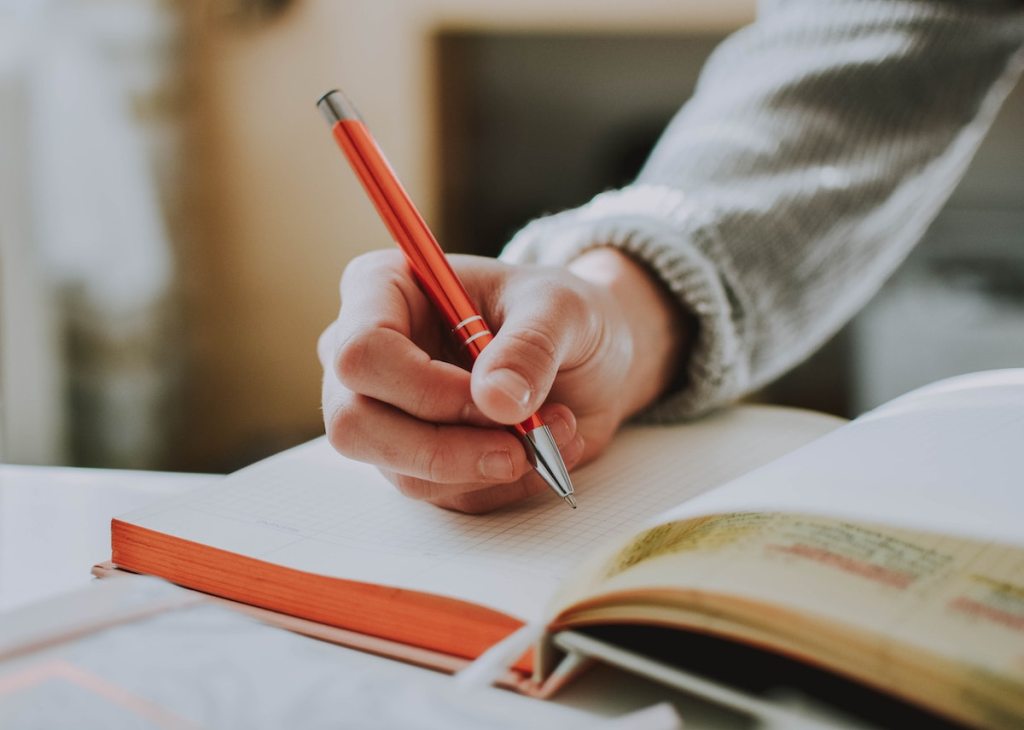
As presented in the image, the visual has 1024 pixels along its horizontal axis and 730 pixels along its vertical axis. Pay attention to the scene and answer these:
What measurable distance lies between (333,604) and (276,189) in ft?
4.86

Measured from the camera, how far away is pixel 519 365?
1.19 feet

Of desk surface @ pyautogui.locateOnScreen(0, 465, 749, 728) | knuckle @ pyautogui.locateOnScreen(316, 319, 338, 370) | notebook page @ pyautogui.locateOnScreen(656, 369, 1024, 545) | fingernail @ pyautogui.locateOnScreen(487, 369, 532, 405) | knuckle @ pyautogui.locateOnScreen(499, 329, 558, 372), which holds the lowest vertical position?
desk surface @ pyautogui.locateOnScreen(0, 465, 749, 728)

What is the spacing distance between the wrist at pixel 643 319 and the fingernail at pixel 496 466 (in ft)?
0.56

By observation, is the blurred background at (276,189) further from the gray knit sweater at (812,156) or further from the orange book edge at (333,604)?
the orange book edge at (333,604)

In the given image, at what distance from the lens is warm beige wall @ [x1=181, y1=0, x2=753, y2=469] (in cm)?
161

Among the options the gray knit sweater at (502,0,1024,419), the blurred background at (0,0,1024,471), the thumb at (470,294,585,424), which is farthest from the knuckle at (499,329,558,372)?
the blurred background at (0,0,1024,471)

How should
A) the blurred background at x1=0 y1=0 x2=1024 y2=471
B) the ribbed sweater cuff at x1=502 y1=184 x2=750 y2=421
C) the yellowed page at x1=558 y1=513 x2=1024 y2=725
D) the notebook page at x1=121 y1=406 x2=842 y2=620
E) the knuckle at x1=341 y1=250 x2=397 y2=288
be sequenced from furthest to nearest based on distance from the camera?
the blurred background at x1=0 y1=0 x2=1024 y2=471, the ribbed sweater cuff at x1=502 y1=184 x2=750 y2=421, the knuckle at x1=341 y1=250 x2=397 y2=288, the notebook page at x1=121 y1=406 x2=842 y2=620, the yellowed page at x1=558 y1=513 x2=1024 y2=725

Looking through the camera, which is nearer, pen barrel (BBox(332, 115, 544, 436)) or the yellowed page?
the yellowed page

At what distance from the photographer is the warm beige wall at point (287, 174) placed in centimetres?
161

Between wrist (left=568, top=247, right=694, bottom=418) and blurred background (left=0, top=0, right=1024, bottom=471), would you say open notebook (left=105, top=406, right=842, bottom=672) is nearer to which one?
wrist (left=568, top=247, right=694, bottom=418)

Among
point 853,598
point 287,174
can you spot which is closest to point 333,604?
point 853,598

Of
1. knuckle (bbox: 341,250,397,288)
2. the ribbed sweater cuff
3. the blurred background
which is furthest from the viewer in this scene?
the blurred background

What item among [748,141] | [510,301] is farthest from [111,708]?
[748,141]

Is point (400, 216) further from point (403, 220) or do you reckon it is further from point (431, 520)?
point (431, 520)
